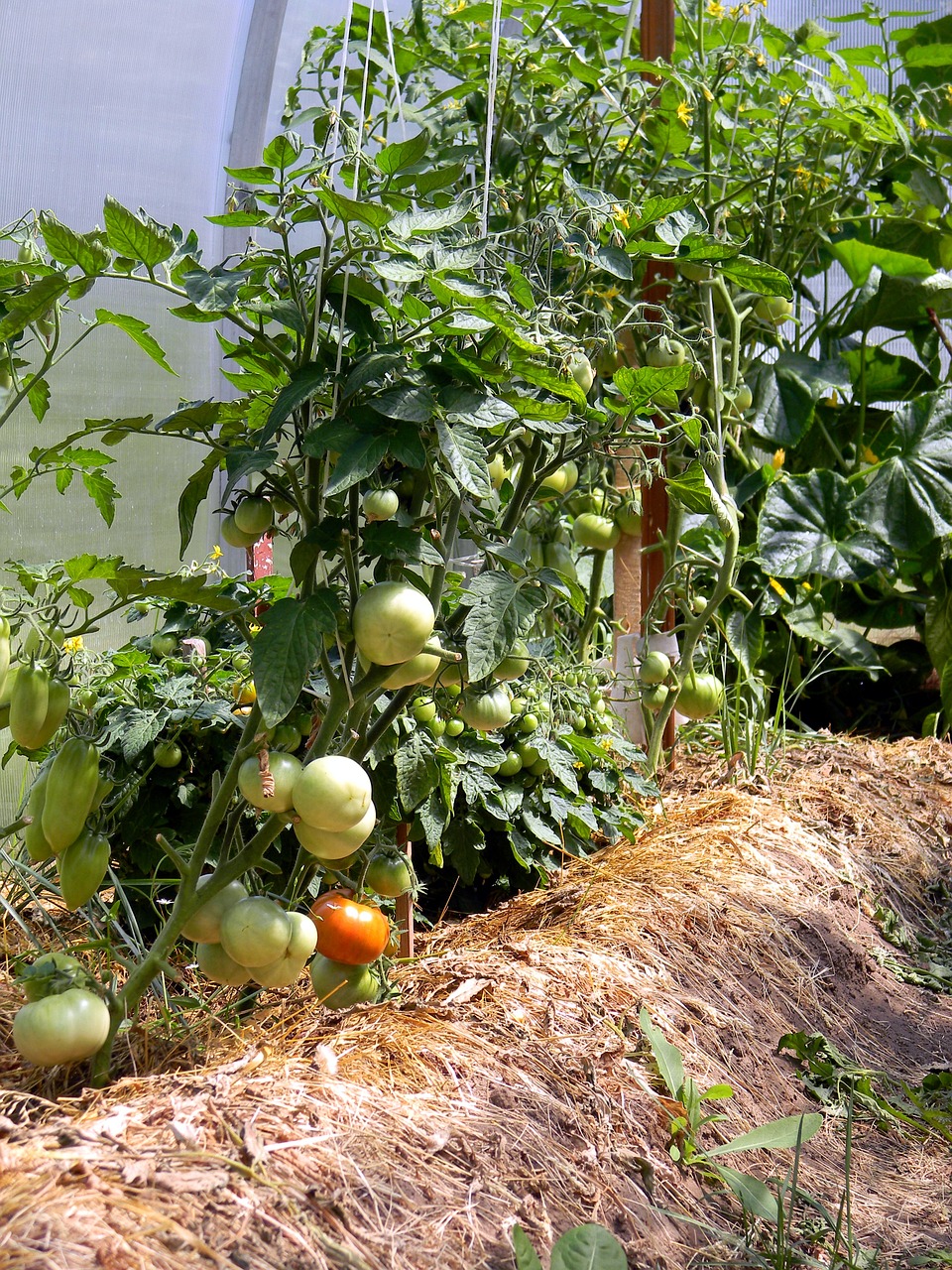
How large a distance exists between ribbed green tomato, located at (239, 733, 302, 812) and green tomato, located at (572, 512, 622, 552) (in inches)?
42.0

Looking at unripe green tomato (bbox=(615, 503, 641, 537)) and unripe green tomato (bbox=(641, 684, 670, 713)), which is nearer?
unripe green tomato (bbox=(615, 503, 641, 537))

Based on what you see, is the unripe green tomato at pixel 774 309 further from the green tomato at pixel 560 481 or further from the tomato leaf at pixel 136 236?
the tomato leaf at pixel 136 236

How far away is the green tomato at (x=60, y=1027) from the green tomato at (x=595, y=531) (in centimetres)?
121

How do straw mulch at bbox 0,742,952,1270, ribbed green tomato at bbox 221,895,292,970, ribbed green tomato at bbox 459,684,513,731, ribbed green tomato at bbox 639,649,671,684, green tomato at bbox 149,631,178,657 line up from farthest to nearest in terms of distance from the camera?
ribbed green tomato at bbox 639,649,671,684, green tomato at bbox 149,631,178,657, ribbed green tomato at bbox 459,684,513,731, ribbed green tomato at bbox 221,895,292,970, straw mulch at bbox 0,742,952,1270

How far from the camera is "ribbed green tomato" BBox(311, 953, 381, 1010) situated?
3.80 ft

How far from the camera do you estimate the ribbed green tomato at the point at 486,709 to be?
3.84ft

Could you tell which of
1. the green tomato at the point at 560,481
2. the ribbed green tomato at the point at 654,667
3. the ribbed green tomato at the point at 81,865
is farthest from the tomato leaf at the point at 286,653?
the ribbed green tomato at the point at 654,667

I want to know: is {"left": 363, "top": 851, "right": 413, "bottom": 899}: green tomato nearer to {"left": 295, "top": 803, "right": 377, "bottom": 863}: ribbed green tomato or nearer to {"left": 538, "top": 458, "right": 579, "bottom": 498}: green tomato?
{"left": 295, "top": 803, "right": 377, "bottom": 863}: ribbed green tomato

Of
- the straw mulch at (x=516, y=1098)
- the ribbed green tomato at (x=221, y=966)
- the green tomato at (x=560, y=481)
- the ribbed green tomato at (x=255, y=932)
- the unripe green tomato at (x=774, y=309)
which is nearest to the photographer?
the straw mulch at (x=516, y=1098)

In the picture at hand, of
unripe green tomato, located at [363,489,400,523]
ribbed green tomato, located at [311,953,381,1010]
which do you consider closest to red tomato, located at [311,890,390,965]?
ribbed green tomato, located at [311,953,381,1010]

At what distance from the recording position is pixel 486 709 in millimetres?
1170

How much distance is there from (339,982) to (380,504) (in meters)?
0.52

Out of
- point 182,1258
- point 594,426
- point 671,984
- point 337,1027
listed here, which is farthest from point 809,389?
point 182,1258

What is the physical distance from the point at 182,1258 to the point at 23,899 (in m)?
0.88
